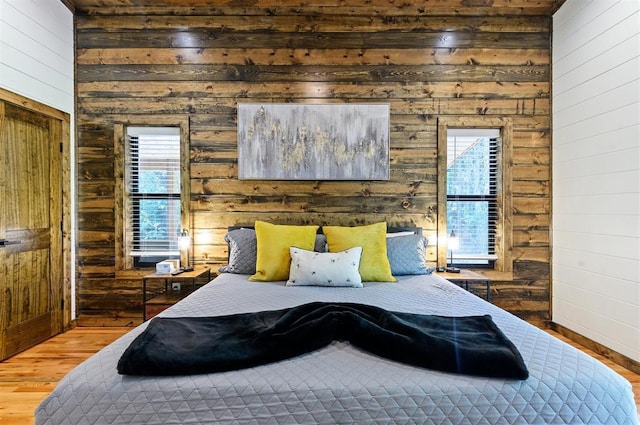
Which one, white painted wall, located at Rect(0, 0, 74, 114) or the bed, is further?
white painted wall, located at Rect(0, 0, 74, 114)

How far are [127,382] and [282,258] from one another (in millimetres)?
Answer: 1554

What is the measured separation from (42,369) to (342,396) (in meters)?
2.73

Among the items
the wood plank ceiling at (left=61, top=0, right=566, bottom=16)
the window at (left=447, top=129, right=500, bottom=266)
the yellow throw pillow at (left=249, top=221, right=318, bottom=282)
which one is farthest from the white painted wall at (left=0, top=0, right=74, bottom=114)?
the window at (left=447, top=129, right=500, bottom=266)

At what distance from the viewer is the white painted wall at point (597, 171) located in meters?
2.53

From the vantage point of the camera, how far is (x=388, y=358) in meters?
1.25

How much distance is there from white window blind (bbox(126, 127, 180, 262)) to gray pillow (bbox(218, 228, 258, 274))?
939 mm

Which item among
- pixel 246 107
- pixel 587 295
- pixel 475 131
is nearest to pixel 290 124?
pixel 246 107

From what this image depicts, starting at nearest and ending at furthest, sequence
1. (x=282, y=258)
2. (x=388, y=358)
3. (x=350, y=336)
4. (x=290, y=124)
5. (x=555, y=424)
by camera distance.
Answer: (x=555, y=424), (x=388, y=358), (x=350, y=336), (x=282, y=258), (x=290, y=124)

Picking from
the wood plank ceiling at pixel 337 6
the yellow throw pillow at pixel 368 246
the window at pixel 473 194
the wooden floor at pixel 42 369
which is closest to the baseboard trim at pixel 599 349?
the wooden floor at pixel 42 369

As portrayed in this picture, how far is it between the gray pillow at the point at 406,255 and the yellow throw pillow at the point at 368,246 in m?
0.11

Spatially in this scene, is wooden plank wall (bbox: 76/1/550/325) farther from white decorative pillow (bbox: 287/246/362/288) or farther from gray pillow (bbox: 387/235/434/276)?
white decorative pillow (bbox: 287/246/362/288)

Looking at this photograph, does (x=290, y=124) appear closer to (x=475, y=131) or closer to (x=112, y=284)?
(x=475, y=131)

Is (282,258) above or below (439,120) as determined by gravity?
below

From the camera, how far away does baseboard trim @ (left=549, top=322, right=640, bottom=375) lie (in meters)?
2.50
